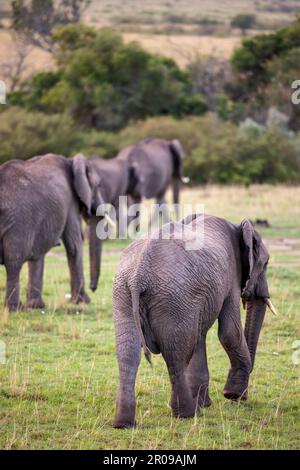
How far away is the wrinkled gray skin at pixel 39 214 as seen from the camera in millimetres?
10461

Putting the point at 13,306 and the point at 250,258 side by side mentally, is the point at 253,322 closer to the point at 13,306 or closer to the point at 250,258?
the point at 250,258

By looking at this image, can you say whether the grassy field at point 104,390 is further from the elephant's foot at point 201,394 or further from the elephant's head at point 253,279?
the elephant's head at point 253,279

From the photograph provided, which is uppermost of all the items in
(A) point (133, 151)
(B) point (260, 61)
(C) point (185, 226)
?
(C) point (185, 226)

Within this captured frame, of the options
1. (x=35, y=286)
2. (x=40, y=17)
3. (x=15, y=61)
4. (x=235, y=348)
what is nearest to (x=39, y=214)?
(x=35, y=286)

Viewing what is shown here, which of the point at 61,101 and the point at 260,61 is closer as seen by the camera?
the point at 61,101

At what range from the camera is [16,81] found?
156 ft

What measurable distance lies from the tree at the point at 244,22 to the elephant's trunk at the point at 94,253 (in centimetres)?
6025

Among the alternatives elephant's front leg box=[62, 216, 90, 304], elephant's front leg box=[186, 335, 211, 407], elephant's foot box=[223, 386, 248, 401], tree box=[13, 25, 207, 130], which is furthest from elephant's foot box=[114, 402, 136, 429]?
tree box=[13, 25, 207, 130]

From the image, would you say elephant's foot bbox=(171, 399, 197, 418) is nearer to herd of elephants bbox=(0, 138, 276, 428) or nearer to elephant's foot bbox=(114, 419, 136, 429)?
Result: herd of elephants bbox=(0, 138, 276, 428)

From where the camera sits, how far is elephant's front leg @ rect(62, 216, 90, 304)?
11.5 m
